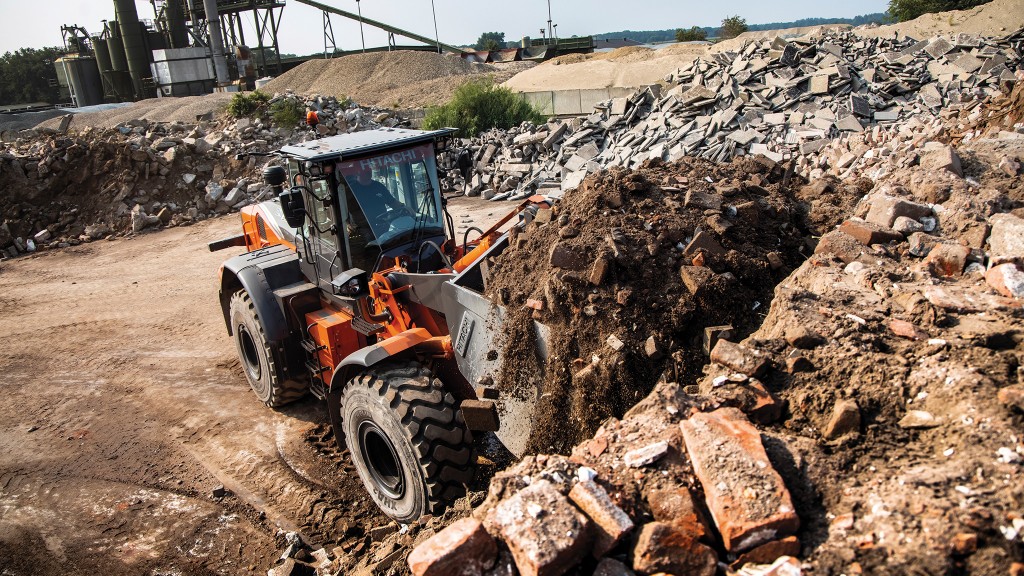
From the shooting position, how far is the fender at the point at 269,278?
236 inches

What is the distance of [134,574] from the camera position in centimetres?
441

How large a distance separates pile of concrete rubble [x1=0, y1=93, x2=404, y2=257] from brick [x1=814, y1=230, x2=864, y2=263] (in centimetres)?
1373

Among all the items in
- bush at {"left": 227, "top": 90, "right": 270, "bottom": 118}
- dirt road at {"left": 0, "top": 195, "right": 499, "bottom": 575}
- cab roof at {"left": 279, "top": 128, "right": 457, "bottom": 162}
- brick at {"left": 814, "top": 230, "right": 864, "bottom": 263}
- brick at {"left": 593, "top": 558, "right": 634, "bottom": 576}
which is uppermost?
bush at {"left": 227, "top": 90, "right": 270, "bottom": 118}

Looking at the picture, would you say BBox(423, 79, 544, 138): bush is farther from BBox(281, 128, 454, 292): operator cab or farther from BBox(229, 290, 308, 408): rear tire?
BBox(281, 128, 454, 292): operator cab

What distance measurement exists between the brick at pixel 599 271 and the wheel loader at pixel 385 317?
1.38 feet

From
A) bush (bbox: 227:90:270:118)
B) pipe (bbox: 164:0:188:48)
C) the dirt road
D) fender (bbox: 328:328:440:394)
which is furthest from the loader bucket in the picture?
pipe (bbox: 164:0:188:48)

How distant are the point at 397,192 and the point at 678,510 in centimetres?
357

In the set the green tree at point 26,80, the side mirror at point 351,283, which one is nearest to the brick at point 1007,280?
the side mirror at point 351,283

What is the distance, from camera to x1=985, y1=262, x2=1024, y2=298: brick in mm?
3467

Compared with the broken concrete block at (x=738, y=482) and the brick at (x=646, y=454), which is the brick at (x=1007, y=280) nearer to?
the broken concrete block at (x=738, y=482)

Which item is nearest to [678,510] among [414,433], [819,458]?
[819,458]

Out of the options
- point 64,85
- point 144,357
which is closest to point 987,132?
point 144,357

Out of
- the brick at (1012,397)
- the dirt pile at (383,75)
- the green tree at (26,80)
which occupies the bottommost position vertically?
the brick at (1012,397)

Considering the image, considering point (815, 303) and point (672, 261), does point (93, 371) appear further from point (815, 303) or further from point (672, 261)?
point (815, 303)
